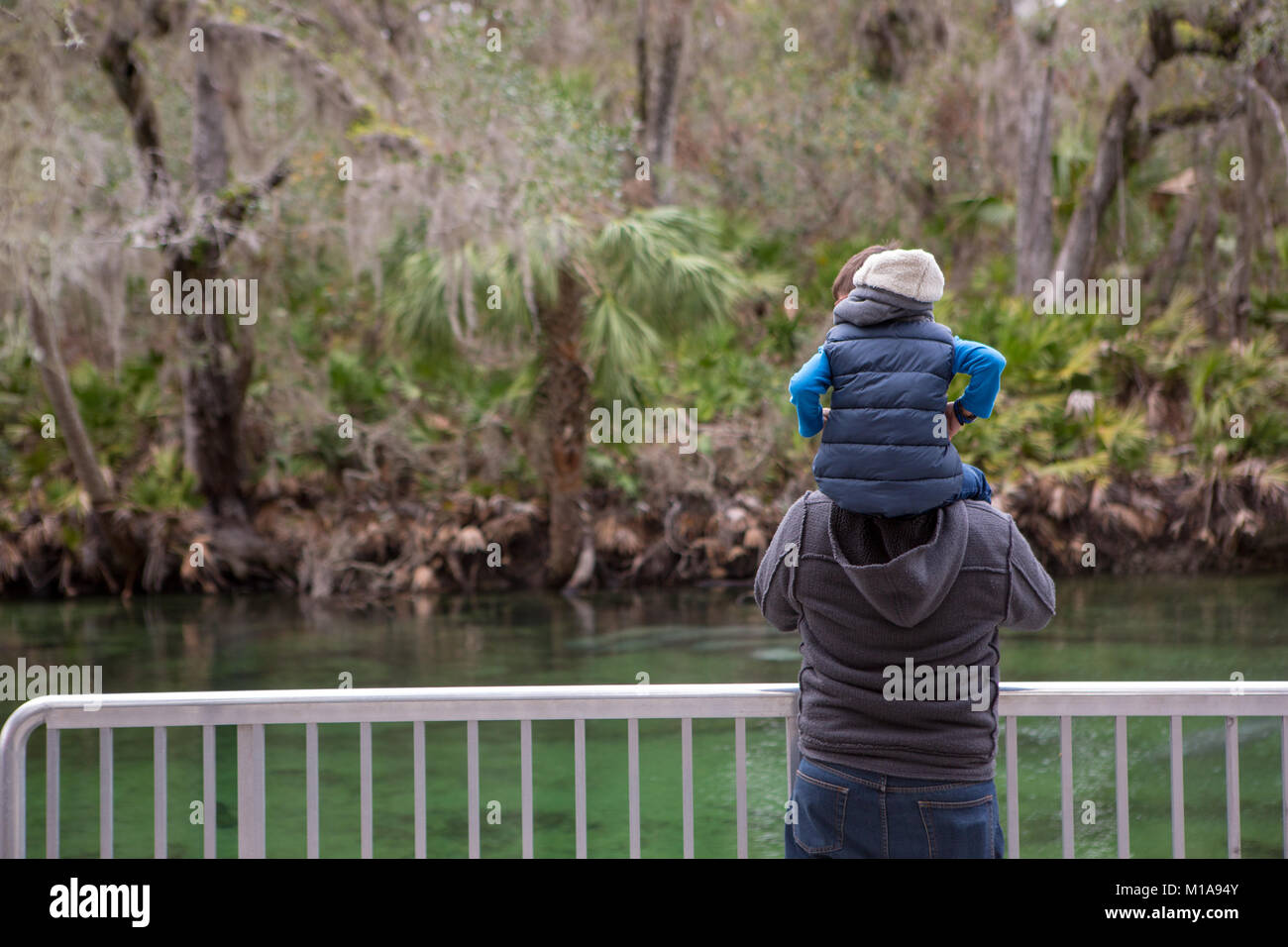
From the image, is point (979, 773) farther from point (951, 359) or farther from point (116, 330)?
point (116, 330)

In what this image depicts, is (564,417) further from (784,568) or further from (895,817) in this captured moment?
(895,817)

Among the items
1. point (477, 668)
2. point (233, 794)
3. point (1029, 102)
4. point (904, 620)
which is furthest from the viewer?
point (1029, 102)

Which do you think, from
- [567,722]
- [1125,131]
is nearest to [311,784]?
[567,722]

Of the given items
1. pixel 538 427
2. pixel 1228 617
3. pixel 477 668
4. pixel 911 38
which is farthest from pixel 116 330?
pixel 911 38

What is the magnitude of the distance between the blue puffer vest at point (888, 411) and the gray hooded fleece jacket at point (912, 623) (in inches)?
2.8

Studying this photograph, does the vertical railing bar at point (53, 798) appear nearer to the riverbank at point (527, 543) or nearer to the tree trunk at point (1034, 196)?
the riverbank at point (527, 543)

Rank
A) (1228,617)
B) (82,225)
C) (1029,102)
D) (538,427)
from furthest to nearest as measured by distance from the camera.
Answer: (1029,102), (538,427), (82,225), (1228,617)

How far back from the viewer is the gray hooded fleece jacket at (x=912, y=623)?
2260 mm

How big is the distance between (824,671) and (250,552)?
47.4ft

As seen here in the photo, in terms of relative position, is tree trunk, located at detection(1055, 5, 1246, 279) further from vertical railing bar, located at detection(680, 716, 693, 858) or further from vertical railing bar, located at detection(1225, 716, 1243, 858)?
vertical railing bar, located at detection(680, 716, 693, 858)

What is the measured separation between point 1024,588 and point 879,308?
1.90ft

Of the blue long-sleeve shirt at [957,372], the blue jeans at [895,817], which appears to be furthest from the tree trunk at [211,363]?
the blue jeans at [895,817]

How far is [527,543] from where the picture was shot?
16.0 m
